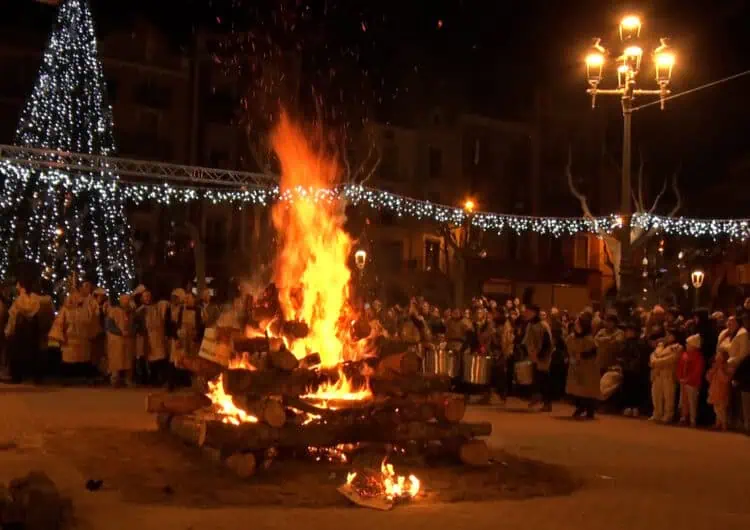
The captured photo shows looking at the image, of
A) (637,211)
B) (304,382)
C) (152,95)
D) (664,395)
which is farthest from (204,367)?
(152,95)

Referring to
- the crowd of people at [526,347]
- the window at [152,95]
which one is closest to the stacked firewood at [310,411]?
the crowd of people at [526,347]

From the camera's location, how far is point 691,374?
1558cm

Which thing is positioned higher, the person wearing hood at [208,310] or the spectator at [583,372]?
the person wearing hood at [208,310]

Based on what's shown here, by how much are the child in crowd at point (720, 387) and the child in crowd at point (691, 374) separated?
284mm

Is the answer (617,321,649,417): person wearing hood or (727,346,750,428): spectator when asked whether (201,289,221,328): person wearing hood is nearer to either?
(617,321,649,417): person wearing hood

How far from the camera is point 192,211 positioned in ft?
171

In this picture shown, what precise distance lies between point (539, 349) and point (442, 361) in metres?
2.20

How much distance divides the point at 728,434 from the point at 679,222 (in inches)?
815

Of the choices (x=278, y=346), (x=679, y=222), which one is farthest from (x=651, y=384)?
(x=679, y=222)

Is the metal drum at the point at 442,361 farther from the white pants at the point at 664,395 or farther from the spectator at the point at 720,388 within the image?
the spectator at the point at 720,388

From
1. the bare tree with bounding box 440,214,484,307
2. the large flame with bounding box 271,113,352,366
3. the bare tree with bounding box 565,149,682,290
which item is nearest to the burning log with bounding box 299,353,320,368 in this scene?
the large flame with bounding box 271,113,352,366

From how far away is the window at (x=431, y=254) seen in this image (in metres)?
52.8

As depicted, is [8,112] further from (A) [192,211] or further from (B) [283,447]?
(B) [283,447]

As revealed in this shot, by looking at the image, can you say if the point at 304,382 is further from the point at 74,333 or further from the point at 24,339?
the point at 24,339
